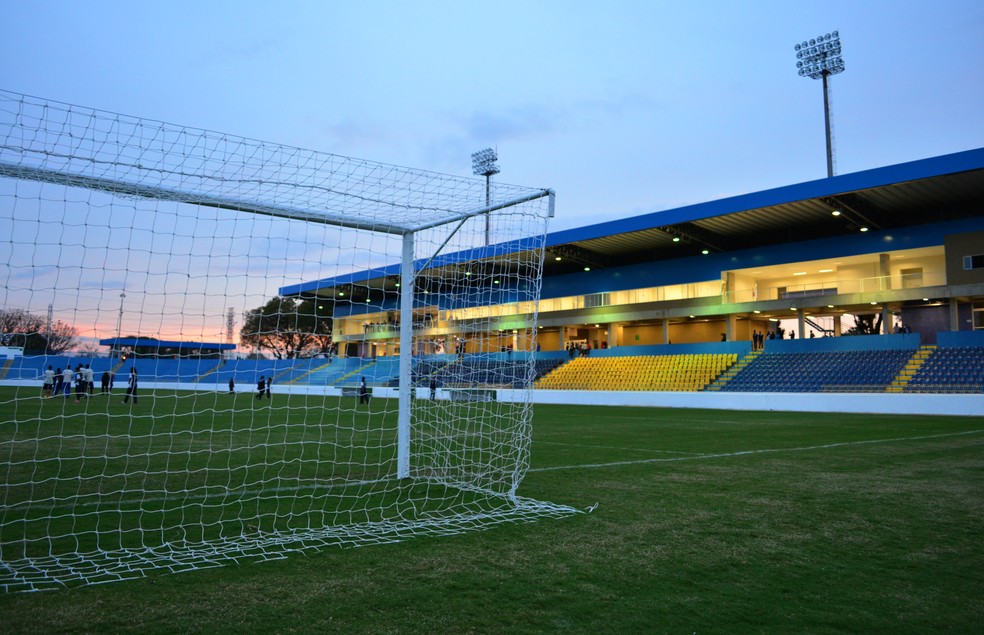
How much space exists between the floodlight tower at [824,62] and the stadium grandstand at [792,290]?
Answer: 1042cm

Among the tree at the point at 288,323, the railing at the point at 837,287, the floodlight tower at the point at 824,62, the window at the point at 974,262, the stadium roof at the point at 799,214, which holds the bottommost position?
the tree at the point at 288,323

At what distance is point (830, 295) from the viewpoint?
31219 millimetres

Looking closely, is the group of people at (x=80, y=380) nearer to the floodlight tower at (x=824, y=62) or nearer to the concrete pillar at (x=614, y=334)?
the concrete pillar at (x=614, y=334)

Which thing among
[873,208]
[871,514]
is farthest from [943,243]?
[871,514]

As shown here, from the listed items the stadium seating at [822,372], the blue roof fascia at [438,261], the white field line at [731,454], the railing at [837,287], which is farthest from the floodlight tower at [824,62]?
the blue roof fascia at [438,261]

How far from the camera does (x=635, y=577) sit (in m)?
3.97

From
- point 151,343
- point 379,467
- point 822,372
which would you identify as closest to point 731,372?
point 822,372

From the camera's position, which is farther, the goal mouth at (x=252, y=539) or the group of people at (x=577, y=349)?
the group of people at (x=577, y=349)

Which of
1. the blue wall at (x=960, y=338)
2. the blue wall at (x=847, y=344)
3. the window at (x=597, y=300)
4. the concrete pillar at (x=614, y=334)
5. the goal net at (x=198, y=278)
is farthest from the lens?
the concrete pillar at (x=614, y=334)

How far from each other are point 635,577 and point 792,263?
33433mm

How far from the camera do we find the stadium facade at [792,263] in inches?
1090

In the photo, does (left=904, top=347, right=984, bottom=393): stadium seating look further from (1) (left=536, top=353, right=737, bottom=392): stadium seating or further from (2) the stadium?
(2) the stadium

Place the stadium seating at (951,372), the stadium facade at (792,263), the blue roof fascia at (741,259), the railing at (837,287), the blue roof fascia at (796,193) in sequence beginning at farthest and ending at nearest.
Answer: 1. the blue roof fascia at (741,259)
2. the railing at (837,287)
3. the stadium facade at (792,263)
4. the blue roof fascia at (796,193)
5. the stadium seating at (951,372)

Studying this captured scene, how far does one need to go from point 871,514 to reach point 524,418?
3513 millimetres
